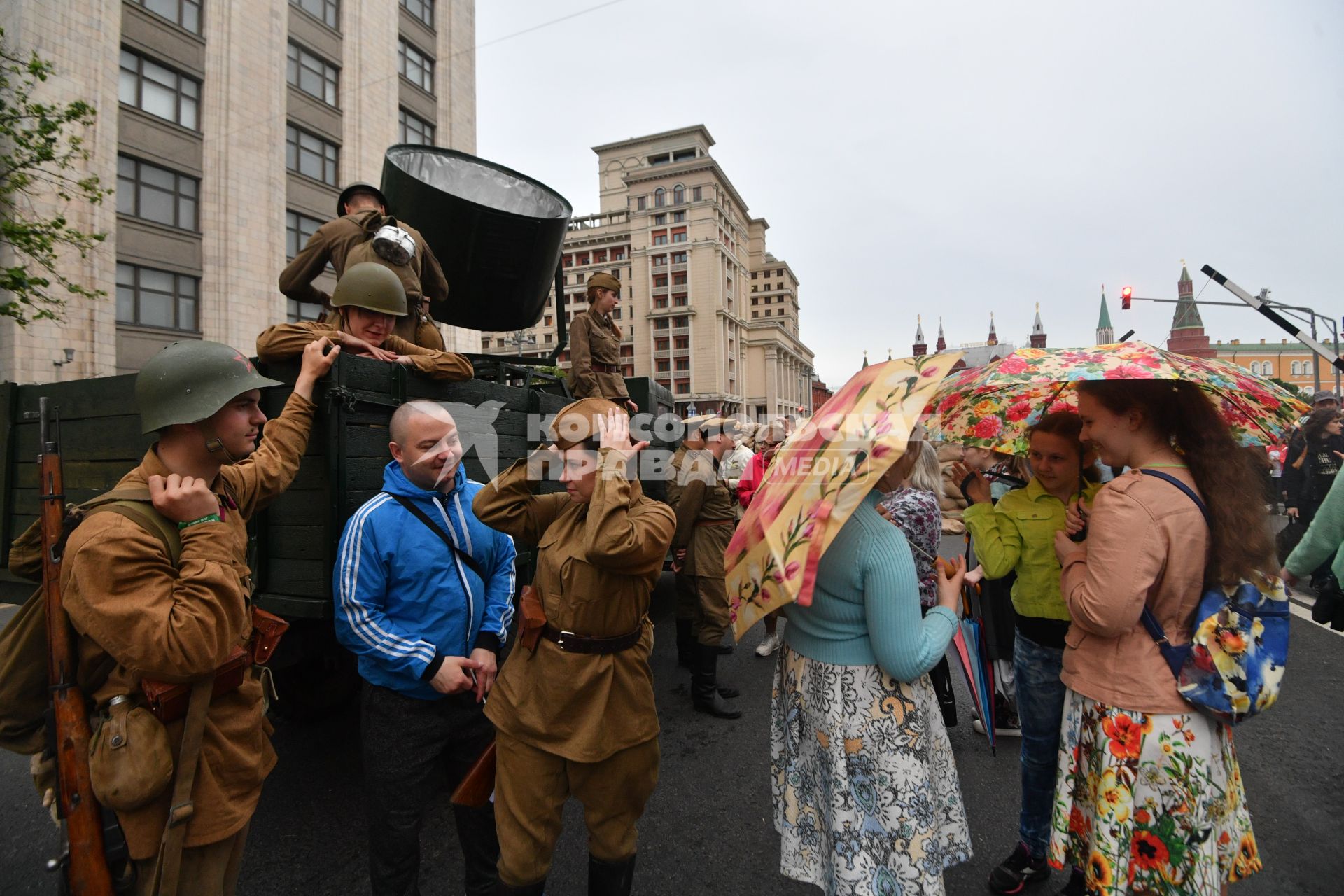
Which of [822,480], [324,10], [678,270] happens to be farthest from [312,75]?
[678,270]

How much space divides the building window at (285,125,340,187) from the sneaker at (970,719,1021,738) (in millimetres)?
24389

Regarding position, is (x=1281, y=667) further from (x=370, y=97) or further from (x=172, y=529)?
(x=370, y=97)

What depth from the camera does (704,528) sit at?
16.1 ft

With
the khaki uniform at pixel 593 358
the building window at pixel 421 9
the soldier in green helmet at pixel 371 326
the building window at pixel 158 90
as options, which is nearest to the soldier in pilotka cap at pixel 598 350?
the khaki uniform at pixel 593 358

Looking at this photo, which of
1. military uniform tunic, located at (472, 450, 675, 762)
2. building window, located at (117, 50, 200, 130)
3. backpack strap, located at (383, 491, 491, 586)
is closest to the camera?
military uniform tunic, located at (472, 450, 675, 762)

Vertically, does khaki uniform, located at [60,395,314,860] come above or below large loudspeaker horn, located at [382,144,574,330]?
below

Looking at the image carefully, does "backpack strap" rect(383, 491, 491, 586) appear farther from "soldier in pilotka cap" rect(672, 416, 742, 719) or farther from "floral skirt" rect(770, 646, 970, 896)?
"soldier in pilotka cap" rect(672, 416, 742, 719)

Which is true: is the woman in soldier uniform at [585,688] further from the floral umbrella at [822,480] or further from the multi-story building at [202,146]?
the multi-story building at [202,146]

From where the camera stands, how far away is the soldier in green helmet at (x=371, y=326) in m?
2.83

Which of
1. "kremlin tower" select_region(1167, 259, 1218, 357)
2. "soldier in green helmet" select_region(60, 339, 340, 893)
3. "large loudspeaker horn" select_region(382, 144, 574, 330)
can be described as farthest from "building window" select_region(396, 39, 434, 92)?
"kremlin tower" select_region(1167, 259, 1218, 357)

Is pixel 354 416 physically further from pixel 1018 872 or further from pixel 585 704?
pixel 1018 872

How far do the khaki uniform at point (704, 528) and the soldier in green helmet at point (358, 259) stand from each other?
2.09 metres

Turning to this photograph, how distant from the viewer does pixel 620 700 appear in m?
2.11

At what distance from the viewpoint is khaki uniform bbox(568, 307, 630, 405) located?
5301mm
